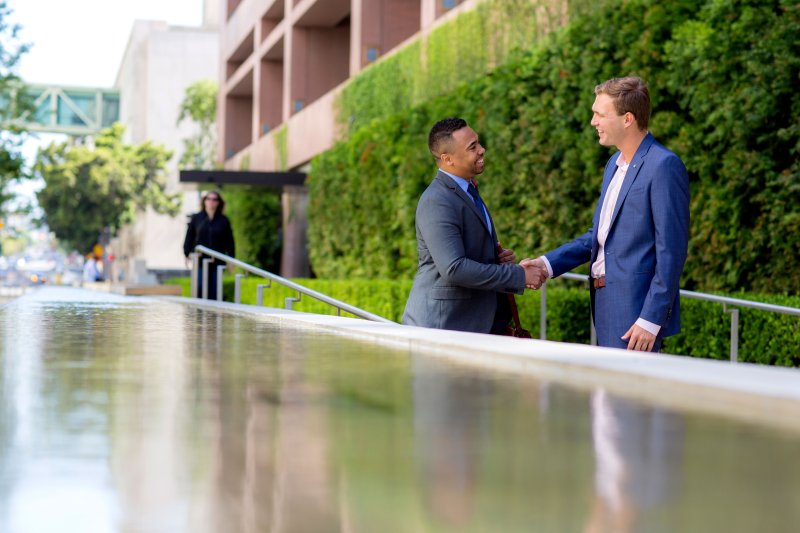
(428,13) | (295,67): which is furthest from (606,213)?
(295,67)

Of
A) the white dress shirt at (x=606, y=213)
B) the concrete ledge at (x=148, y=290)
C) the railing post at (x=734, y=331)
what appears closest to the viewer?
the white dress shirt at (x=606, y=213)

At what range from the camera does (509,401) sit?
6.69ft

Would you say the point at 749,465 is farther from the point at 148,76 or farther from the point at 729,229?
the point at 148,76

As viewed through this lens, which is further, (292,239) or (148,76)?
(148,76)

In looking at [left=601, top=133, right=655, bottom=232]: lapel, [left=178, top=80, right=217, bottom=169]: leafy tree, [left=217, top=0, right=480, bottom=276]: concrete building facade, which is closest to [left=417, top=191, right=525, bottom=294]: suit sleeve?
[left=601, top=133, right=655, bottom=232]: lapel

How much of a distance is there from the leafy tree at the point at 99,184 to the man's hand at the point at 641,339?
181 ft

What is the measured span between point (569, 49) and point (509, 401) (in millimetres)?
10301

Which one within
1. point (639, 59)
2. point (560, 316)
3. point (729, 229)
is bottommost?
point (560, 316)

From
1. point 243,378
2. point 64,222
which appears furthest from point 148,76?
point 243,378

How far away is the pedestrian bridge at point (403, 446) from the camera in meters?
1.32

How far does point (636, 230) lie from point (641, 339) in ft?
1.55

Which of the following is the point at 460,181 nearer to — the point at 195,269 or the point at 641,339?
the point at 641,339

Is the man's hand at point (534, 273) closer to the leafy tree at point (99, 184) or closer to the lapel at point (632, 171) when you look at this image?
the lapel at point (632, 171)

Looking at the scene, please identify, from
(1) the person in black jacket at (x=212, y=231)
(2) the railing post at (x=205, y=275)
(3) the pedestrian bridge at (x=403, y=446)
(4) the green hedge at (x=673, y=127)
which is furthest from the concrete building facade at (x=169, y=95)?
(3) the pedestrian bridge at (x=403, y=446)
